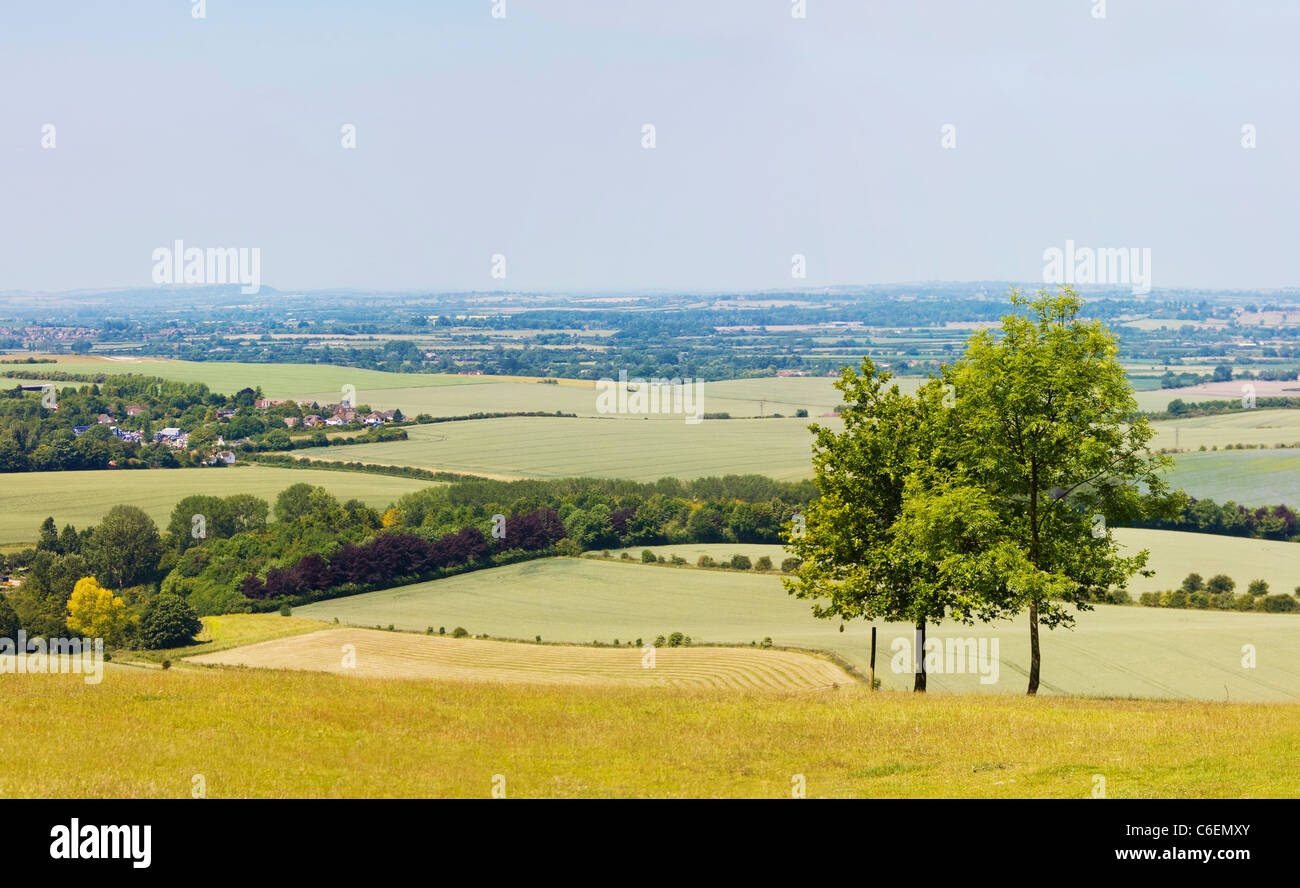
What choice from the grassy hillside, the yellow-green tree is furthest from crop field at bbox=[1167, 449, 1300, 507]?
the yellow-green tree

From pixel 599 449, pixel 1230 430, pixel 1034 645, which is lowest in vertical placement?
pixel 599 449

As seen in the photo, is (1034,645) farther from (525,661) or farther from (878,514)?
(525,661)

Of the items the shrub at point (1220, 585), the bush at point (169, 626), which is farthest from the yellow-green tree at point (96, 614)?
the shrub at point (1220, 585)

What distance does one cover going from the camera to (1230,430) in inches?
5743

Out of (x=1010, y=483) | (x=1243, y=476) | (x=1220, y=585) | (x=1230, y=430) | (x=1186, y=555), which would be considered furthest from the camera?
(x=1230, y=430)

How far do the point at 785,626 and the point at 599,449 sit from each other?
82.1 meters

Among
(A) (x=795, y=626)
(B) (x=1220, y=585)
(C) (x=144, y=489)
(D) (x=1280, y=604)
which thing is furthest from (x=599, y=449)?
(D) (x=1280, y=604)

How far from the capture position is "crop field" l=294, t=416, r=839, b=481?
423 feet

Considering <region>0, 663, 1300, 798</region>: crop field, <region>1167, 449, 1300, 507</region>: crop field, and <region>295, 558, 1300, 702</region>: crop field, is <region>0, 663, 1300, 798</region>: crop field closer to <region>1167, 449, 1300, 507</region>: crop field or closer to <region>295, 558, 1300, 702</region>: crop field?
<region>295, 558, 1300, 702</region>: crop field

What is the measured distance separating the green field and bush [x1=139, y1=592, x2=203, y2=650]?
7.28 metres

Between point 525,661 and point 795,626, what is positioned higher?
point 525,661

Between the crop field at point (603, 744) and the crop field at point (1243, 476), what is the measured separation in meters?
82.4
